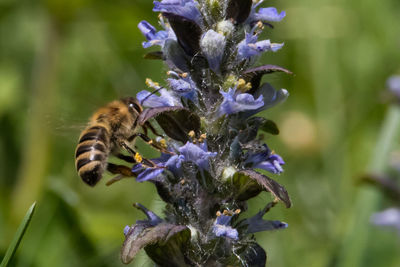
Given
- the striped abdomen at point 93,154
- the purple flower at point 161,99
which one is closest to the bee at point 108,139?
the striped abdomen at point 93,154

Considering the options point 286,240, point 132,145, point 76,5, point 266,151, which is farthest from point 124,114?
point 76,5

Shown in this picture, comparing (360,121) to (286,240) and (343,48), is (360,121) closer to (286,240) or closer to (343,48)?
(343,48)

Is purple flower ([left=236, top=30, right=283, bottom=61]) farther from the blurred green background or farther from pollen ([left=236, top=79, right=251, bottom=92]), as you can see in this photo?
the blurred green background

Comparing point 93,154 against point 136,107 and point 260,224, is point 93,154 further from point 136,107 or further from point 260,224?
point 260,224

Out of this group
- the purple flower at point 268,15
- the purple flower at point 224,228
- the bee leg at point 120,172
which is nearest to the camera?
the purple flower at point 224,228

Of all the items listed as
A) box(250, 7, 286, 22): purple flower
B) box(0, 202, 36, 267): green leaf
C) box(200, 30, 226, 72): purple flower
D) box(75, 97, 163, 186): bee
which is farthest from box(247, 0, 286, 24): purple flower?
box(0, 202, 36, 267): green leaf

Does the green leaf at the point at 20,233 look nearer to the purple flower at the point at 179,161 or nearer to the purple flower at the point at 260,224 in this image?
the purple flower at the point at 179,161

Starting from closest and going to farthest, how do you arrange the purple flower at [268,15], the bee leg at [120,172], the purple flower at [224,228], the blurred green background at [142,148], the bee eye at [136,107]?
the purple flower at [224,228] < the purple flower at [268,15] < the bee leg at [120,172] < the bee eye at [136,107] < the blurred green background at [142,148]
